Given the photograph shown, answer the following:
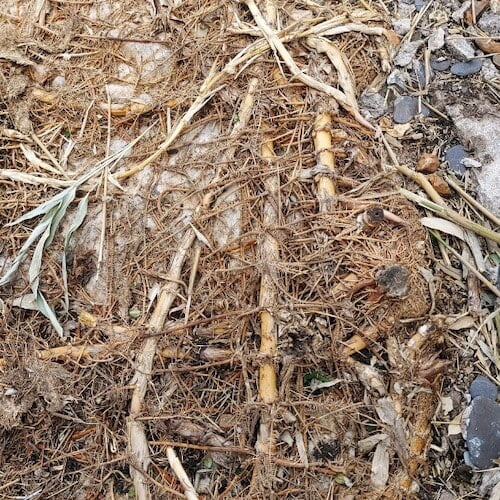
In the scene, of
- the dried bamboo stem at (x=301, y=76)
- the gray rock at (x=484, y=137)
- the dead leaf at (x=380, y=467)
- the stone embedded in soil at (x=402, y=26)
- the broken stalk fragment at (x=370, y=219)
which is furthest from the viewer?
the stone embedded in soil at (x=402, y=26)

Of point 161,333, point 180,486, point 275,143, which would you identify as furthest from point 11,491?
point 275,143

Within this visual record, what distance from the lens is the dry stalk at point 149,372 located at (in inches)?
79.3

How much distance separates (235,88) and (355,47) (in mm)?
558

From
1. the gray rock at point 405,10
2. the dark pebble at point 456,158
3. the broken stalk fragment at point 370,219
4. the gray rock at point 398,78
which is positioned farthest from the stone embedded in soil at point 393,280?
the gray rock at point 405,10

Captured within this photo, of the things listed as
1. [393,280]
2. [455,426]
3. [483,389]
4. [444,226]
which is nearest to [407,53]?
[444,226]

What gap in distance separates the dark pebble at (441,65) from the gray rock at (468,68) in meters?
0.03

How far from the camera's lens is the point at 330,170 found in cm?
222

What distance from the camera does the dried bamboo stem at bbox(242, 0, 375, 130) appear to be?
2336mm

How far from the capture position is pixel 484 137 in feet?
7.55

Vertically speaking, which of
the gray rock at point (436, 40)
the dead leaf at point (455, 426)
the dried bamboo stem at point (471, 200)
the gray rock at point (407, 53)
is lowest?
the dead leaf at point (455, 426)

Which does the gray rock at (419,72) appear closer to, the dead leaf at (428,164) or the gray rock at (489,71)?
the gray rock at (489,71)

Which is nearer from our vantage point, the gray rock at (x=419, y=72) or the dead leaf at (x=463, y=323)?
the dead leaf at (x=463, y=323)

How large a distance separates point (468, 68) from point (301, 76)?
2.31ft

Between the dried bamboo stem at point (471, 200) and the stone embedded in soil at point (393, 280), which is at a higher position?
the dried bamboo stem at point (471, 200)
